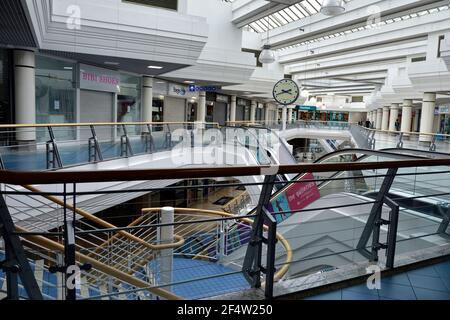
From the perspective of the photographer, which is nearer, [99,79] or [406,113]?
[99,79]

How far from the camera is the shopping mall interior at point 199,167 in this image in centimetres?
205

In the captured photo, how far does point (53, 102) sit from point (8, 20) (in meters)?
4.89

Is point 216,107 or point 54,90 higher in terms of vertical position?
point 216,107

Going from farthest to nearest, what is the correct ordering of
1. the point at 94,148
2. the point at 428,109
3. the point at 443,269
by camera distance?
the point at 428,109
the point at 94,148
the point at 443,269

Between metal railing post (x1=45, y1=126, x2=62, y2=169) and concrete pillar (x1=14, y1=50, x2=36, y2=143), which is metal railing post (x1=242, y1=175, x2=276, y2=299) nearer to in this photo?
metal railing post (x1=45, y1=126, x2=62, y2=169)

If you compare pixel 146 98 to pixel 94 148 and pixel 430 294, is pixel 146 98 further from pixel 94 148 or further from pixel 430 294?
pixel 430 294

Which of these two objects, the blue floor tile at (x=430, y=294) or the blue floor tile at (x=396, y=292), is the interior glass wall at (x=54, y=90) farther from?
the blue floor tile at (x=430, y=294)

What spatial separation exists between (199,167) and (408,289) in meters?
1.63

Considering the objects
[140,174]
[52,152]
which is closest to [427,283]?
[140,174]

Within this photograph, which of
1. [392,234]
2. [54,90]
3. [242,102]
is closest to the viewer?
[392,234]

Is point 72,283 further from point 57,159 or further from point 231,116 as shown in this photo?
point 231,116

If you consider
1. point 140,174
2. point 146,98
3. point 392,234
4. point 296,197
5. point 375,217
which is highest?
point 146,98

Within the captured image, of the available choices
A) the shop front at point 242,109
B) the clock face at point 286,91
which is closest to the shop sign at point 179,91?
the shop front at point 242,109

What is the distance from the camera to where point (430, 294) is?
234 centimetres
